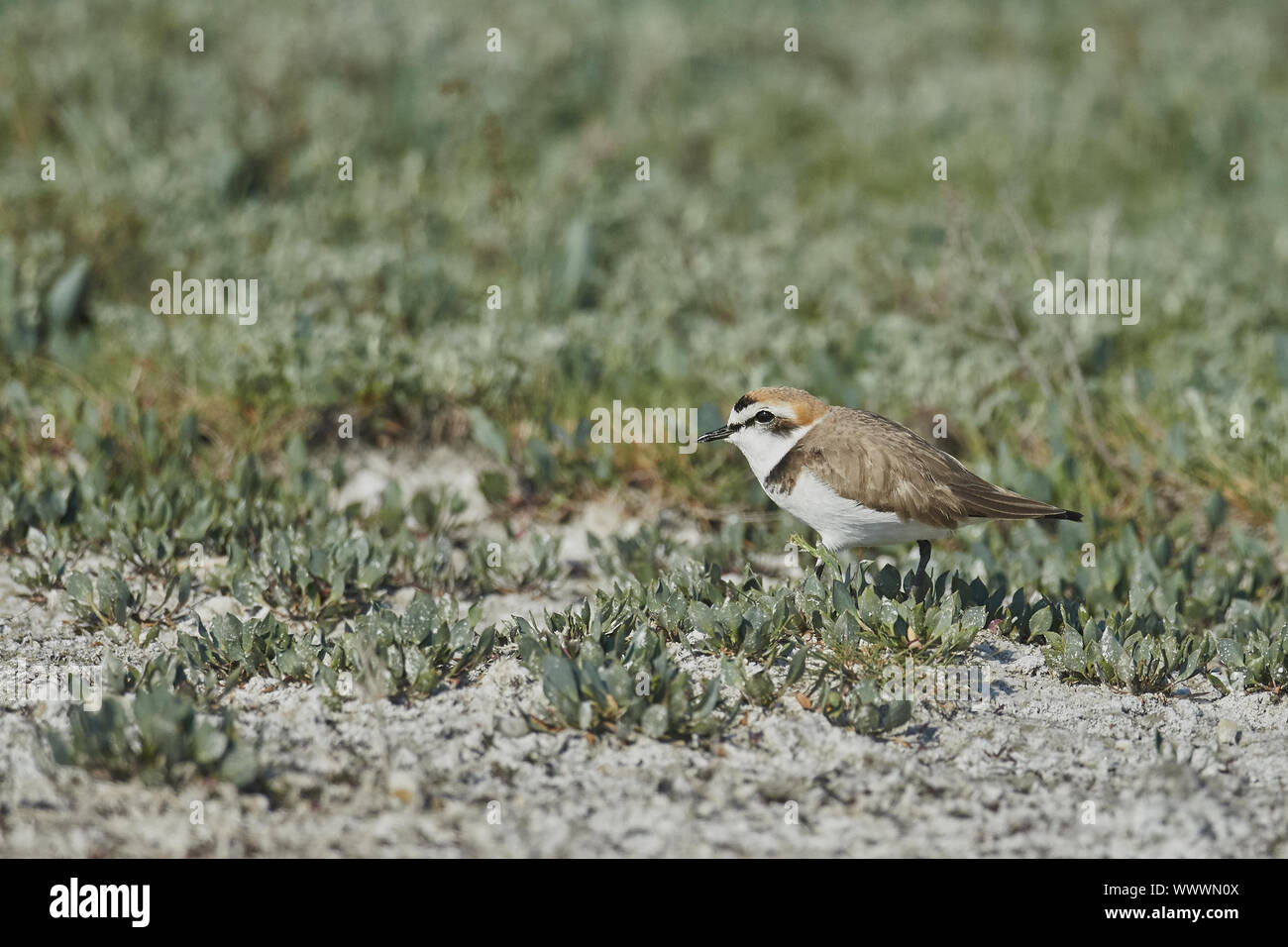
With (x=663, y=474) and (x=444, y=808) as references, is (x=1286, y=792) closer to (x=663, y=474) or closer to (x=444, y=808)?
(x=444, y=808)

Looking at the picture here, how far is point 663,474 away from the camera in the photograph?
7.56m

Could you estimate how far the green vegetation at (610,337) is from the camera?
5.52 m

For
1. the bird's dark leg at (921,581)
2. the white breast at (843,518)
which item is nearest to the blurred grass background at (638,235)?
the bird's dark leg at (921,581)

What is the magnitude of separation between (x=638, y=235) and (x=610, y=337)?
80.8 inches

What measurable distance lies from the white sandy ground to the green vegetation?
0.49ft

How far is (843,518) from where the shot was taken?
219 inches

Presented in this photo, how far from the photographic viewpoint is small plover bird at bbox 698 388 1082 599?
218 inches

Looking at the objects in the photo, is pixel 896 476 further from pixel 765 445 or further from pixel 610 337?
pixel 610 337

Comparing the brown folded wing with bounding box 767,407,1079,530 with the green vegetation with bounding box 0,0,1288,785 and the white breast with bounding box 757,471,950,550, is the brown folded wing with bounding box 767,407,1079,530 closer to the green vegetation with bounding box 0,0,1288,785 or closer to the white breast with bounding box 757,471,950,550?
the white breast with bounding box 757,471,950,550

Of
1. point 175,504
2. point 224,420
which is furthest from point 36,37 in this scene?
point 175,504

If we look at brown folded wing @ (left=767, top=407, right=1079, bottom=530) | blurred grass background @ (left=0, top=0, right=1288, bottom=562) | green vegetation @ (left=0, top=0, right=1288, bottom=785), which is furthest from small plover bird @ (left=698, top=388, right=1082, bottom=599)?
blurred grass background @ (left=0, top=0, right=1288, bottom=562)

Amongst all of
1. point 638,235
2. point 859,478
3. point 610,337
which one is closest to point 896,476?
point 859,478

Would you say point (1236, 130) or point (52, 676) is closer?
point (52, 676)

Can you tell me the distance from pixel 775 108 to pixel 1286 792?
936 centimetres
